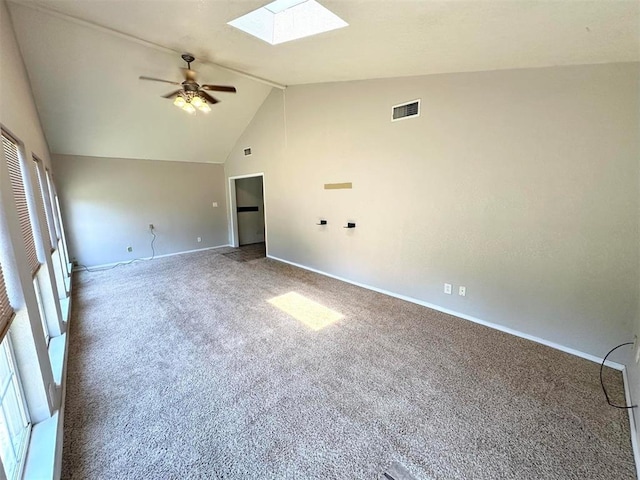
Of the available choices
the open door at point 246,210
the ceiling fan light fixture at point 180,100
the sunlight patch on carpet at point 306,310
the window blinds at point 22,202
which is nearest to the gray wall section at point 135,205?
the open door at point 246,210

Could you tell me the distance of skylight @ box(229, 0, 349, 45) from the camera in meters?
2.32

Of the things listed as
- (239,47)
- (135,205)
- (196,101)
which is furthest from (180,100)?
(135,205)

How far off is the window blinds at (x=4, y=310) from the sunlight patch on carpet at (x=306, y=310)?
2.21 meters

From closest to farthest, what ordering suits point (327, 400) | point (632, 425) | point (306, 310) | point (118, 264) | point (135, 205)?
point (632, 425), point (327, 400), point (306, 310), point (118, 264), point (135, 205)

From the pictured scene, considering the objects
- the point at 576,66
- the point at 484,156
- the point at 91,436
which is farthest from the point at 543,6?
the point at 91,436

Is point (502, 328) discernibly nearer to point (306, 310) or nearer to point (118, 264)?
point (306, 310)

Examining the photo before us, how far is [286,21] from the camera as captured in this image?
256cm

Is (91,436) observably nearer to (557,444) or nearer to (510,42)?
(557,444)

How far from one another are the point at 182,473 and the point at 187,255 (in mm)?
5473

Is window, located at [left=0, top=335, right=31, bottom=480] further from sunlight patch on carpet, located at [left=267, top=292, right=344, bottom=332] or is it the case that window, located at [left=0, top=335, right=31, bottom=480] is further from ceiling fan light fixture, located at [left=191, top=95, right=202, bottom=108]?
ceiling fan light fixture, located at [left=191, top=95, right=202, bottom=108]

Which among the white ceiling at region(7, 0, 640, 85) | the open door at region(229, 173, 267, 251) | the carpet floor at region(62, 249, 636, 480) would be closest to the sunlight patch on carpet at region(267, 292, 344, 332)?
the carpet floor at region(62, 249, 636, 480)

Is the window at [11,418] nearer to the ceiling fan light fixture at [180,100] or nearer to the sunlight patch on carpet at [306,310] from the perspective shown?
the sunlight patch on carpet at [306,310]

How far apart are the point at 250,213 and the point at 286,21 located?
5310mm

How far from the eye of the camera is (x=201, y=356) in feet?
7.84
